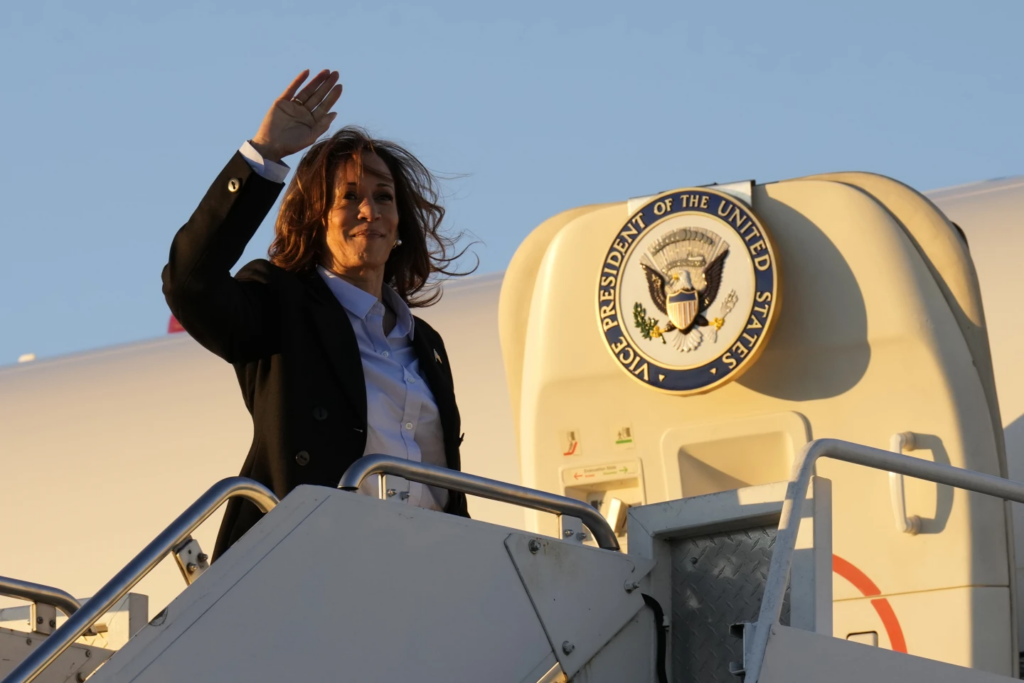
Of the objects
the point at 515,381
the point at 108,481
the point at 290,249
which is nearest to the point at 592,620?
the point at 290,249

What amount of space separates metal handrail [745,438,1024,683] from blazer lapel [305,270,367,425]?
116 cm

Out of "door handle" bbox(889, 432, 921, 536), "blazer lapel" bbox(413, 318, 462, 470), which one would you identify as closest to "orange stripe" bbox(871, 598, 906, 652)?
"door handle" bbox(889, 432, 921, 536)

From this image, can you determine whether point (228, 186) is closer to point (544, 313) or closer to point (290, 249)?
point (290, 249)

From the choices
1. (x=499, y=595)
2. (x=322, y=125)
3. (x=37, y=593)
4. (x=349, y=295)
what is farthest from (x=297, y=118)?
(x=37, y=593)

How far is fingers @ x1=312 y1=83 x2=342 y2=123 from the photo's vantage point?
3822 millimetres

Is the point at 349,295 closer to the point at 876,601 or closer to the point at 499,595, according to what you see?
the point at 499,595

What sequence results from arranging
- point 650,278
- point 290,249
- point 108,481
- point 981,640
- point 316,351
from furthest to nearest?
point 108,481 → point 650,278 → point 981,640 → point 290,249 → point 316,351

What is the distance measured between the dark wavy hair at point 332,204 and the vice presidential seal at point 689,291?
158 centimetres

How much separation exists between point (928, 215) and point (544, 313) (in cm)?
178

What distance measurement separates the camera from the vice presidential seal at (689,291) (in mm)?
5918

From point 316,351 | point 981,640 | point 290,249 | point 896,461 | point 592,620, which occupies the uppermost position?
point 290,249

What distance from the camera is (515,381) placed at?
6.79 meters

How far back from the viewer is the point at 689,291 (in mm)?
→ 6039

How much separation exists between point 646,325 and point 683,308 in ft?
0.62
